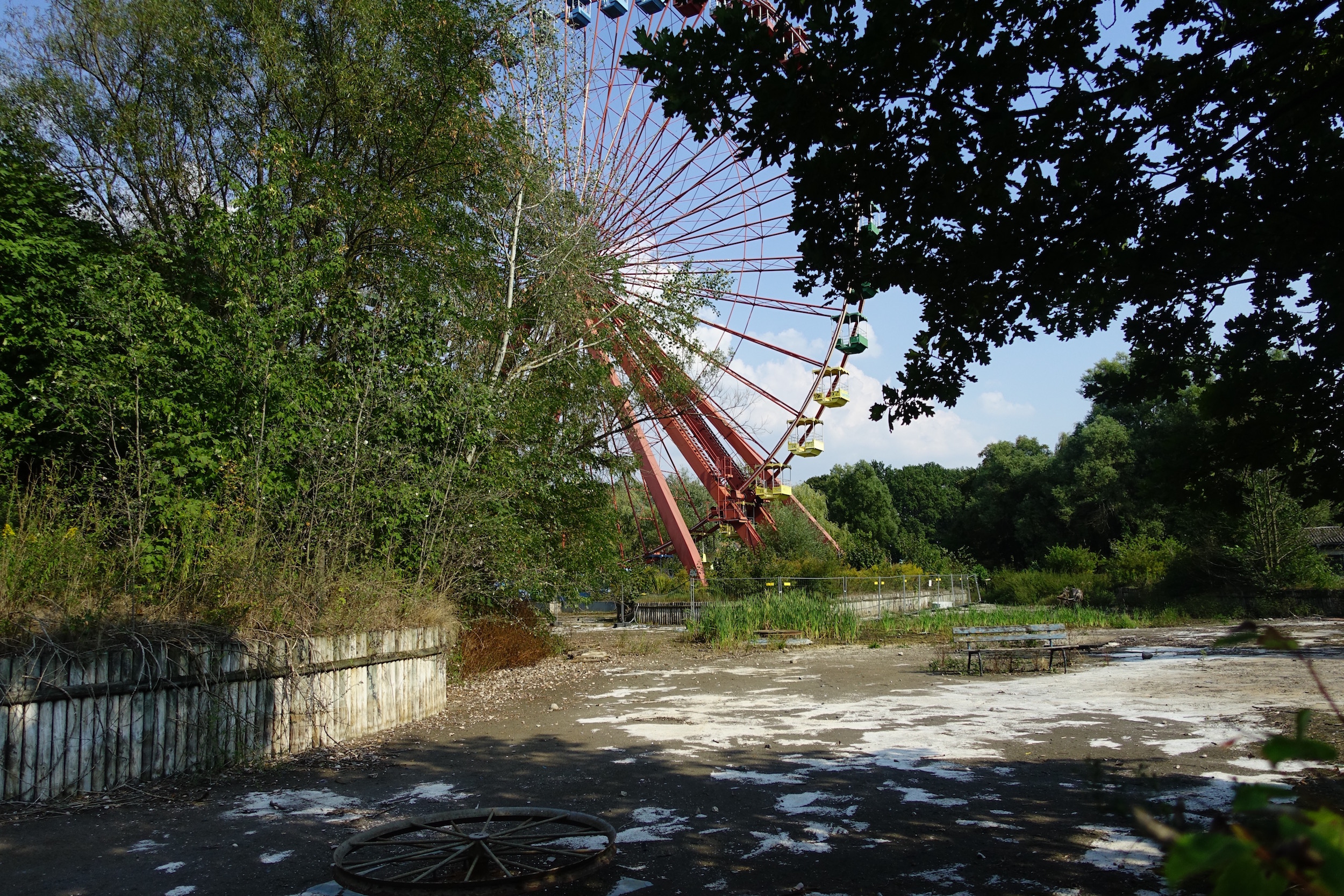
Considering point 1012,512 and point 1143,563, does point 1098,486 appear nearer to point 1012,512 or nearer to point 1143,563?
point 1012,512

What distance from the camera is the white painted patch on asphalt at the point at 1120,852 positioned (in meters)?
4.22

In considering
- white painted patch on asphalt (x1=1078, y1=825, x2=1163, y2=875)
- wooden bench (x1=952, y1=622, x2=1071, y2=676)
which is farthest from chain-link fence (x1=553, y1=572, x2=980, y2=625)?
white painted patch on asphalt (x1=1078, y1=825, x2=1163, y2=875)

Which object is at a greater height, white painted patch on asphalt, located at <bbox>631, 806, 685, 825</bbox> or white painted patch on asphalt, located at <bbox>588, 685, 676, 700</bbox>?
white painted patch on asphalt, located at <bbox>631, 806, 685, 825</bbox>

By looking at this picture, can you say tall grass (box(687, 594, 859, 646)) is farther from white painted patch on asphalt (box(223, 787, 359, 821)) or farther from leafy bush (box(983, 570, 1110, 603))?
leafy bush (box(983, 570, 1110, 603))

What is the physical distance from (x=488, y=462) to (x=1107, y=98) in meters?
8.31

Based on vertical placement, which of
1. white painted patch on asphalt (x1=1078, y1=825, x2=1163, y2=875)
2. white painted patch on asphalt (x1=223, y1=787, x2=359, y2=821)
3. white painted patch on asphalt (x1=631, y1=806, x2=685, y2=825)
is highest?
white painted patch on asphalt (x1=223, y1=787, x2=359, y2=821)

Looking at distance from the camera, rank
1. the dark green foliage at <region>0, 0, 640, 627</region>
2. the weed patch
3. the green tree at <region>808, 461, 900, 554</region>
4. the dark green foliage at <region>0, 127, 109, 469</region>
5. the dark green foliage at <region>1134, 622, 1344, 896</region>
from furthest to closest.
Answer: the green tree at <region>808, 461, 900, 554</region>
the weed patch
the dark green foliage at <region>0, 127, 109, 469</region>
the dark green foliage at <region>0, 0, 640, 627</region>
the dark green foliage at <region>1134, 622, 1344, 896</region>

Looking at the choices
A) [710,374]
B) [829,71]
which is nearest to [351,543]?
[829,71]

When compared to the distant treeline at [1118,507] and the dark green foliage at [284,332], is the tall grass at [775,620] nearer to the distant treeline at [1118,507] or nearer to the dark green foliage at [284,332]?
the dark green foliage at [284,332]

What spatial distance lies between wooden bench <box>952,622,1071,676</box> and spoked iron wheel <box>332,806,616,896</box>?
28.6 ft

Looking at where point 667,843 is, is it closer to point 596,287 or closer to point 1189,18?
point 1189,18

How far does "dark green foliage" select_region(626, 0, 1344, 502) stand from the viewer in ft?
14.0

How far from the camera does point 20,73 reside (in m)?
12.8

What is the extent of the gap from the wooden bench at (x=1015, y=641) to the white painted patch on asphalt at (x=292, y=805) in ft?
28.7
